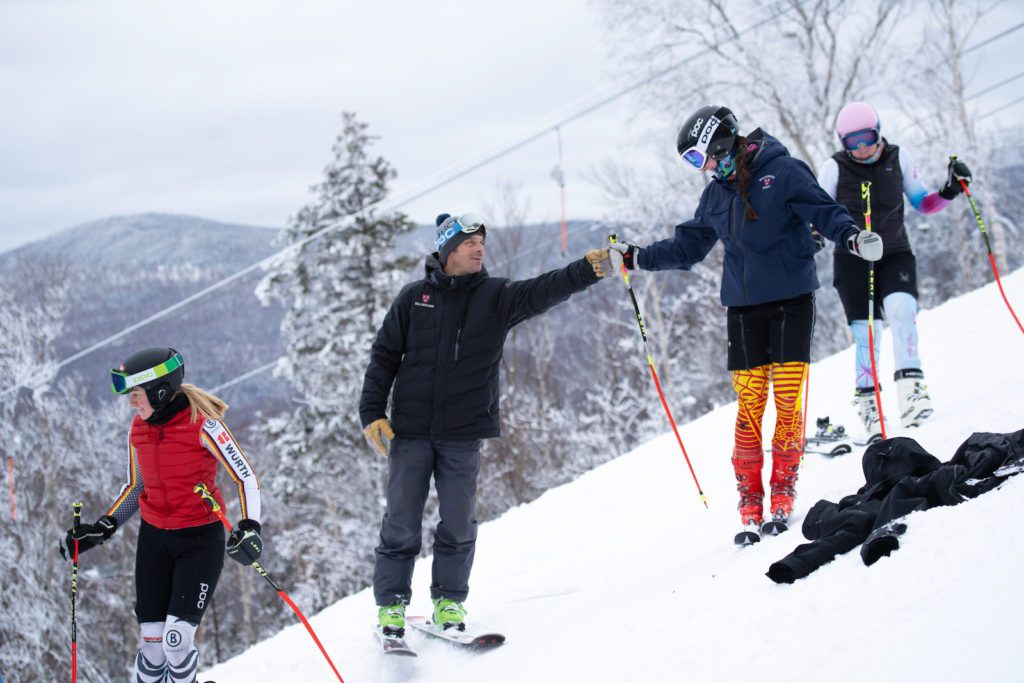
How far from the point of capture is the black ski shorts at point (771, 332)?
4250 millimetres

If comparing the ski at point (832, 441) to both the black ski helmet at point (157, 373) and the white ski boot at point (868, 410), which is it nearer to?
the white ski boot at point (868, 410)

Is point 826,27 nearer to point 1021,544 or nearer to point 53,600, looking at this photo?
point 1021,544

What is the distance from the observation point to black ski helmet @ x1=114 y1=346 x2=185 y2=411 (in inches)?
155

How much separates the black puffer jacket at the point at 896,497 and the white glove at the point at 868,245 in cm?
88

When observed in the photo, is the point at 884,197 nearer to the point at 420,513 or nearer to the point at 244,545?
the point at 420,513

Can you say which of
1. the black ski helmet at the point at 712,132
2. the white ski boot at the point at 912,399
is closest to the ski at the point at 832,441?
the white ski boot at the point at 912,399

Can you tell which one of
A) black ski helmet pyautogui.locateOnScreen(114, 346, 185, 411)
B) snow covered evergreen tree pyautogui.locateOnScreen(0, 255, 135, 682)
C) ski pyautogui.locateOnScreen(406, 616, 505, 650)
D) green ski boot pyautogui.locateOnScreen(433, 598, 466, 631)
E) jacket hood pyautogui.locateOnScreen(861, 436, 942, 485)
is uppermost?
black ski helmet pyautogui.locateOnScreen(114, 346, 185, 411)

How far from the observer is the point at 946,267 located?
50.7 metres

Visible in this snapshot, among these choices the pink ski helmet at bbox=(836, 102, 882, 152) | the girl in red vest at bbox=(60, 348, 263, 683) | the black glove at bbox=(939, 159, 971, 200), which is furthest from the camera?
the pink ski helmet at bbox=(836, 102, 882, 152)

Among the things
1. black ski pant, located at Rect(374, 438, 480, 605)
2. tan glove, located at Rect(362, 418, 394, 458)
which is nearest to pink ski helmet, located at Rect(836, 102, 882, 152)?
black ski pant, located at Rect(374, 438, 480, 605)

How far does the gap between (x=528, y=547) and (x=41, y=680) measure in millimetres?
17517

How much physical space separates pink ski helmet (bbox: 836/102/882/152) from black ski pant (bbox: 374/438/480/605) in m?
3.25

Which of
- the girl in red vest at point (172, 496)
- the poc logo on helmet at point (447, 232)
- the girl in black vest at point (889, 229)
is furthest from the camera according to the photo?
the girl in black vest at point (889, 229)

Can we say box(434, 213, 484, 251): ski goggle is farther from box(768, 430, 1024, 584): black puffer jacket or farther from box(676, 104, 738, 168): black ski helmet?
box(768, 430, 1024, 584): black puffer jacket
